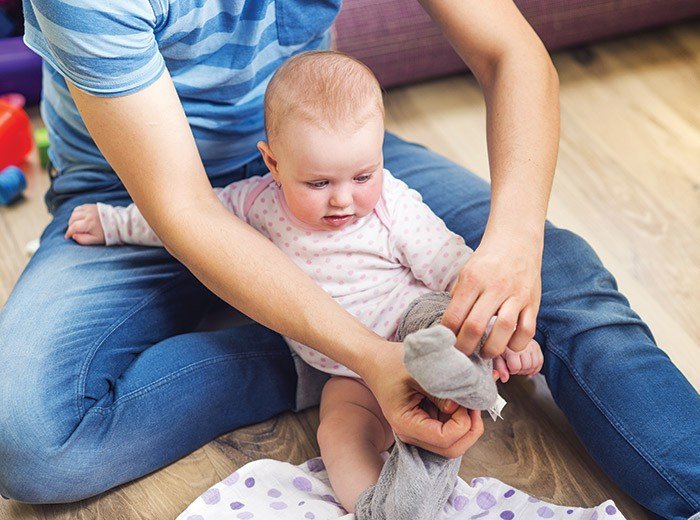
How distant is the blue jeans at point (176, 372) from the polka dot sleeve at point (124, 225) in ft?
0.07

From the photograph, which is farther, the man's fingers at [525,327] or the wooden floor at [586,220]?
the wooden floor at [586,220]

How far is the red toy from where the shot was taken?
181 cm

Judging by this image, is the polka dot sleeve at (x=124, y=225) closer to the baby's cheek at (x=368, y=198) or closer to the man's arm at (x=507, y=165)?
the baby's cheek at (x=368, y=198)

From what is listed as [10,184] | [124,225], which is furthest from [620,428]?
[10,184]

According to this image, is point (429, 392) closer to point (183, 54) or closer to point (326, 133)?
point (326, 133)

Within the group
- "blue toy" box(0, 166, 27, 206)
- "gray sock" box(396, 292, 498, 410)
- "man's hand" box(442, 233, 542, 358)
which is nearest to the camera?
"gray sock" box(396, 292, 498, 410)

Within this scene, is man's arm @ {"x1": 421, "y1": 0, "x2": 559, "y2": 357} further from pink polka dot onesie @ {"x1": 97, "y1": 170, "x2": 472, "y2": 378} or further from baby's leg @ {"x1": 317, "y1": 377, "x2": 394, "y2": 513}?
baby's leg @ {"x1": 317, "y1": 377, "x2": 394, "y2": 513}

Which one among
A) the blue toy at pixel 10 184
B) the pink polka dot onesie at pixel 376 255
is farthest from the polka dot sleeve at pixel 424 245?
the blue toy at pixel 10 184

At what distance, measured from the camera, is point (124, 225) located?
134 centimetres

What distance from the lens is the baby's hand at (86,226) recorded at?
1.35 m

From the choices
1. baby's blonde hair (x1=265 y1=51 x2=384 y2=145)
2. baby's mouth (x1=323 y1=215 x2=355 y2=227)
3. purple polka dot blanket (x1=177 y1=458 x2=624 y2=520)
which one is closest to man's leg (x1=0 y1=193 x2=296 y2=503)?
purple polka dot blanket (x1=177 y1=458 x2=624 y2=520)

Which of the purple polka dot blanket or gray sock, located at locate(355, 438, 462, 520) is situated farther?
the purple polka dot blanket

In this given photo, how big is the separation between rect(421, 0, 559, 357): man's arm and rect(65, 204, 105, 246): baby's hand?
552 millimetres

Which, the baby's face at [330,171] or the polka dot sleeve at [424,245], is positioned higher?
the baby's face at [330,171]
